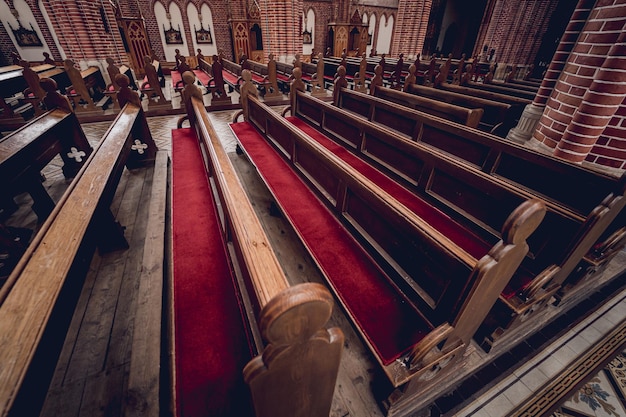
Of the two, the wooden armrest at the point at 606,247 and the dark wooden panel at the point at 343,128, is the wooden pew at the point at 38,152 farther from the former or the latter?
the wooden armrest at the point at 606,247

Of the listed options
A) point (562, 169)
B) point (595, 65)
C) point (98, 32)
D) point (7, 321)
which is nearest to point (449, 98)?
point (595, 65)

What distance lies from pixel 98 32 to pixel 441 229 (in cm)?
1132

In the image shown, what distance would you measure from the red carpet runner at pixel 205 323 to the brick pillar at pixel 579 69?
3620mm

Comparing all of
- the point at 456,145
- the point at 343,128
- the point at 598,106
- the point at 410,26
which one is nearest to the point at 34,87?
the point at 343,128

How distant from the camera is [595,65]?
8.31 feet

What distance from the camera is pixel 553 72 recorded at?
129 inches

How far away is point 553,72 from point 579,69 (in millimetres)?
721

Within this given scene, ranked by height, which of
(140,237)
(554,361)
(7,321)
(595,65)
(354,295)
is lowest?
(554,361)

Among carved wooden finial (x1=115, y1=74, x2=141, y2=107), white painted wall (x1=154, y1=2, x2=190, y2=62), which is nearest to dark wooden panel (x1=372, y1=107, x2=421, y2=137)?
carved wooden finial (x1=115, y1=74, x2=141, y2=107)

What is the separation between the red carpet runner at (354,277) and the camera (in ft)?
4.97

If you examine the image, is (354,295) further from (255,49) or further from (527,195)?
(255,49)

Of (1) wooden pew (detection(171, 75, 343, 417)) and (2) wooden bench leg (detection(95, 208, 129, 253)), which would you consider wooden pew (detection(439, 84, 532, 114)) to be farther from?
(2) wooden bench leg (detection(95, 208, 129, 253))

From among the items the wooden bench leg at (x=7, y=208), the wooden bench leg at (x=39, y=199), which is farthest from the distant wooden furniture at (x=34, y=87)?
the wooden bench leg at (x=39, y=199)

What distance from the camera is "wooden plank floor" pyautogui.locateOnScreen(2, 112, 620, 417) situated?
59.1 inches
